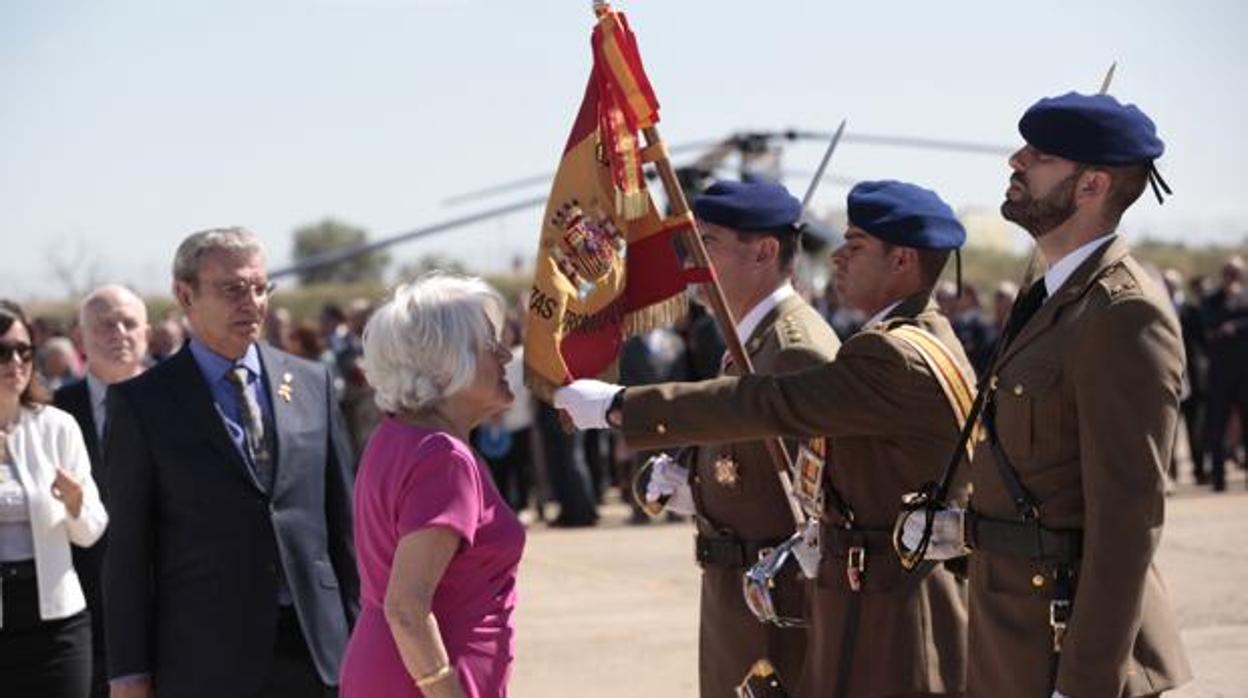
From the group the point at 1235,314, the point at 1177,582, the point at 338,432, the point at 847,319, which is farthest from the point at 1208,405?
the point at 338,432

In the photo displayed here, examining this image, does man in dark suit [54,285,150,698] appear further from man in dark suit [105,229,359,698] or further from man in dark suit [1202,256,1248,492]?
man in dark suit [1202,256,1248,492]

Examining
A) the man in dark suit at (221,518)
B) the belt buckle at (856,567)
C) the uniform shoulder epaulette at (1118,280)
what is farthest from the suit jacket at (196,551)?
the uniform shoulder epaulette at (1118,280)

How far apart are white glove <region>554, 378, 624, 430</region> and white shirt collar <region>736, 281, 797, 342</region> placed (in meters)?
0.97

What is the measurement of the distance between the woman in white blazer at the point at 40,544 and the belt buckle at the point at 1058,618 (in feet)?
11.0

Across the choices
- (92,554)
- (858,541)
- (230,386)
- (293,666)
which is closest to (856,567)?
(858,541)

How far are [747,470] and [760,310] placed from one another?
48 cm

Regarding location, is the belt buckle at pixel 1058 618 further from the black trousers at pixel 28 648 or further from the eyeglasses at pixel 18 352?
the eyeglasses at pixel 18 352

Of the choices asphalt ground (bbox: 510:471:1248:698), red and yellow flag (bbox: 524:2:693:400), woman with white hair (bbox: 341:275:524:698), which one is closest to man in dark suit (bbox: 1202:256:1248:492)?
asphalt ground (bbox: 510:471:1248:698)

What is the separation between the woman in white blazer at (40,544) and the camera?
624cm

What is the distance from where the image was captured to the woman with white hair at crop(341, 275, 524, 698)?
4148 mm

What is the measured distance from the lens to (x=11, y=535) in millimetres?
6312

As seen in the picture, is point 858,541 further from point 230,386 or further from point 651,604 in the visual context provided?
point 651,604

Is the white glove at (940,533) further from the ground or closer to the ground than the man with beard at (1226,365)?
further from the ground

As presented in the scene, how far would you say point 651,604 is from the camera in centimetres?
1220
